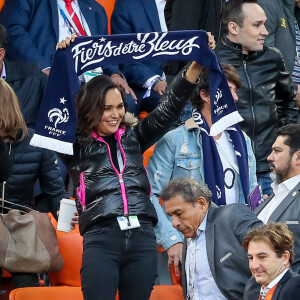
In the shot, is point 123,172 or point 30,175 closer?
point 123,172

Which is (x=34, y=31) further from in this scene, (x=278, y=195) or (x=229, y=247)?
(x=229, y=247)

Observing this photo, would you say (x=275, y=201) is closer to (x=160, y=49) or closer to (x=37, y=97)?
(x=160, y=49)

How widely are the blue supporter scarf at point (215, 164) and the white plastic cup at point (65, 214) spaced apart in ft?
3.44

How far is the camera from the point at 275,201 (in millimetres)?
6785

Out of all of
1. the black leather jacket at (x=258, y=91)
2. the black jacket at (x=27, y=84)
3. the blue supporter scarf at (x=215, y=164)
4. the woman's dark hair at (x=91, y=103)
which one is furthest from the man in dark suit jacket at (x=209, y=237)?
the black jacket at (x=27, y=84)

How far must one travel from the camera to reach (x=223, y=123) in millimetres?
6473

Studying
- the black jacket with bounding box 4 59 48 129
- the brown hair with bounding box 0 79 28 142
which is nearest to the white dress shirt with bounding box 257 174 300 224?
the brown hair with bounding box 0 79 28 142

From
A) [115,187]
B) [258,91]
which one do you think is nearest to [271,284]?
[115,187]

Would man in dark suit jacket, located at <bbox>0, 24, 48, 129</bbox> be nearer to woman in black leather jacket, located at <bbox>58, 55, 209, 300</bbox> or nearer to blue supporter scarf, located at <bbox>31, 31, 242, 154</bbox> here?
blue supporter scarf, located at <bbox>31, 31, 242, 154</bbox>

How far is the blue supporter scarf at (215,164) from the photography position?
6.82 meters

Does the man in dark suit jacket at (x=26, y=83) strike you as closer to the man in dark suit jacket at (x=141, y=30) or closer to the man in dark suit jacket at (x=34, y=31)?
the man in dark suit jacket at (x=34, y=31)

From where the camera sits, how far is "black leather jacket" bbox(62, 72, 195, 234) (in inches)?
228

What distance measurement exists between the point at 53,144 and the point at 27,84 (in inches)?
79.3

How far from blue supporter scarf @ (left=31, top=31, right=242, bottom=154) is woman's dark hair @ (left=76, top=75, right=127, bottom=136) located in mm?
77
